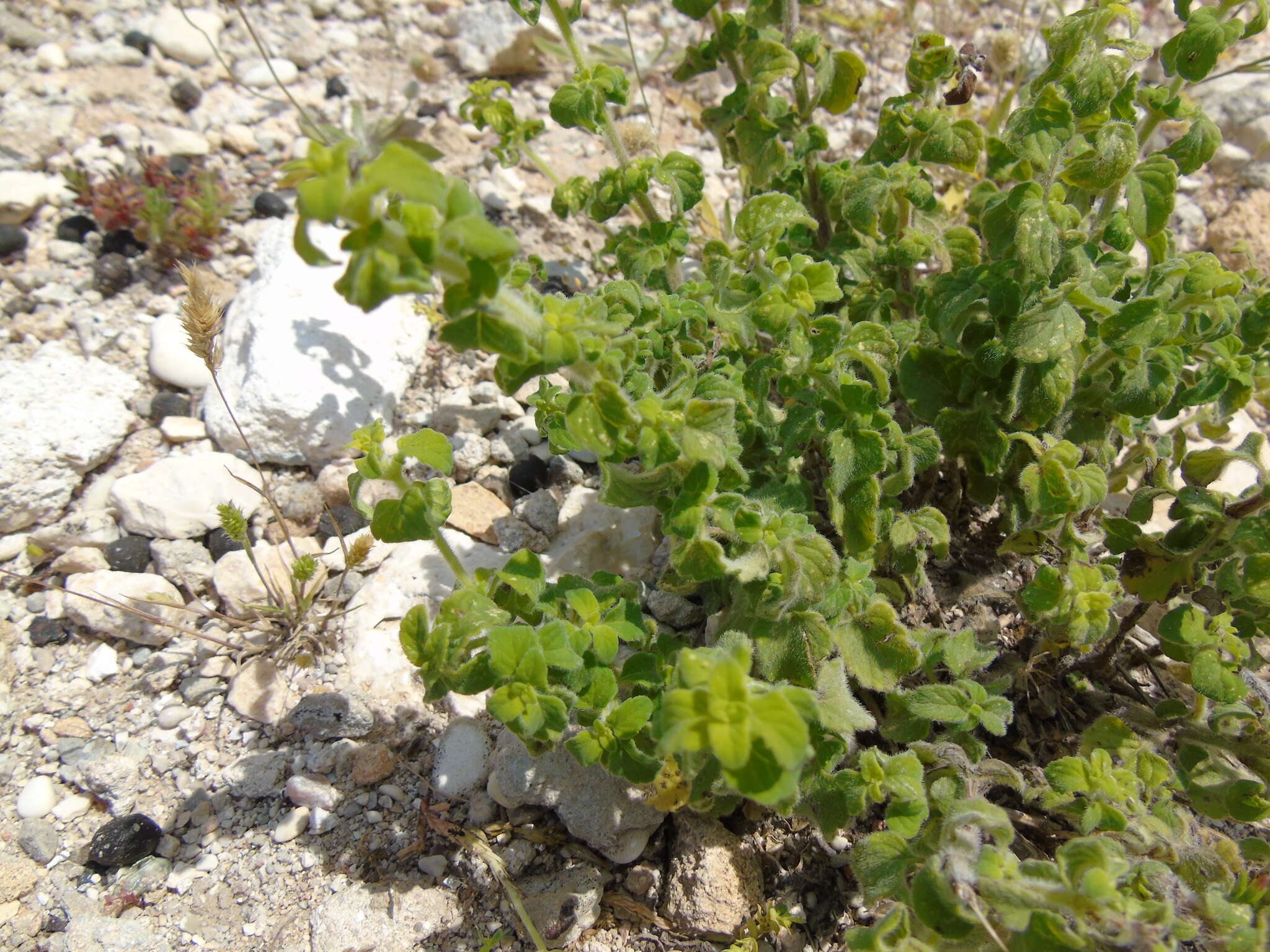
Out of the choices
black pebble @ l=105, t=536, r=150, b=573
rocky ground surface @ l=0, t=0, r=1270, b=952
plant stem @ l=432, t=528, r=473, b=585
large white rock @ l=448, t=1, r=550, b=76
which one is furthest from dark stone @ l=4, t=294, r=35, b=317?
plant stem @ l=432, t=528, r=473, b=585

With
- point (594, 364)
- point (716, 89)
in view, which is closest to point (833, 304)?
point (594, 364)

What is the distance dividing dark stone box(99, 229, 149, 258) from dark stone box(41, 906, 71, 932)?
11.0 feet

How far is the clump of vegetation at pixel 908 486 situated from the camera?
7.34ft

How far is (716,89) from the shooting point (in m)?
6.15

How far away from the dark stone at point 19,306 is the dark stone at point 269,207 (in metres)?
1.26

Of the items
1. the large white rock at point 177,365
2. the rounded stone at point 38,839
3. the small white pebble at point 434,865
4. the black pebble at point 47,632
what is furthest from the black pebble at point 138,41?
the small white pebble at point 434,865

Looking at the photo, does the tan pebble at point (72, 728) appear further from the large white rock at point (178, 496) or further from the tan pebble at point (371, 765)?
the tan pebble at point (371, 765)

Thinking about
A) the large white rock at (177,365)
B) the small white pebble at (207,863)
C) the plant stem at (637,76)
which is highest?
the plant stem at (637,76)

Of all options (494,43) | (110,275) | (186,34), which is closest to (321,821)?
(110,275)

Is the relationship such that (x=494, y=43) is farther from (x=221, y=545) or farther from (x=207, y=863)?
(x=207, y=863)

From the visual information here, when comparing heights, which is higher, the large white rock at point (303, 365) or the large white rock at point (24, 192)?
the large white rock at point (303, 365)

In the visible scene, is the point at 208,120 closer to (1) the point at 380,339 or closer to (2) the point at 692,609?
(1) the point at 380,339

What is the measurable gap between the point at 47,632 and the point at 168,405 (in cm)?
122

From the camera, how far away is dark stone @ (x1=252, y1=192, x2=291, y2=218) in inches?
203
